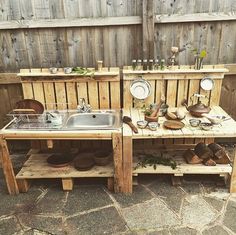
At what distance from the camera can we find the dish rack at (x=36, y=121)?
11.4ft

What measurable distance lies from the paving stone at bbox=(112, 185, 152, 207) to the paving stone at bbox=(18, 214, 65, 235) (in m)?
0.82

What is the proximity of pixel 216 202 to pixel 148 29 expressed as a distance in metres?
2.65

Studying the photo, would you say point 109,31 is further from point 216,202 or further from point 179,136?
point 216,202

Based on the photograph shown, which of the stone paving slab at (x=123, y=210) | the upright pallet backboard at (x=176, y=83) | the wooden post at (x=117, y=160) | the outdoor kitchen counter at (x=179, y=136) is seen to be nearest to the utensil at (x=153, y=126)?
the outdoor kitchen counter at (x=179, y=136)

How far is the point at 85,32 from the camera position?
3980 millimetres

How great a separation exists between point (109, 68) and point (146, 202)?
2054mm

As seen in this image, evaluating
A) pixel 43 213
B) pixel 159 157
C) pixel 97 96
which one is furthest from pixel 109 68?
pixel 43 213

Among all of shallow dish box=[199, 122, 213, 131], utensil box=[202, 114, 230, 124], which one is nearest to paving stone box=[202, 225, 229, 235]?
shallow dish box=[199, 122, 213, 131]

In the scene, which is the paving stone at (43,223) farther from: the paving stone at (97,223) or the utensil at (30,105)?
the utensil at (30,105)

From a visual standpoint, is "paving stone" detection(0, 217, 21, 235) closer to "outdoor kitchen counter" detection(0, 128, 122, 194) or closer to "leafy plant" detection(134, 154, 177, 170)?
"outdoor kitchen counter" detection(0, 128, 122, 194)

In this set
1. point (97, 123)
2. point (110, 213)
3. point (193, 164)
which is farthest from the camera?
point (97, 123)

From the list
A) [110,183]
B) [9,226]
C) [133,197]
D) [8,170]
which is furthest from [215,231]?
[8,170]

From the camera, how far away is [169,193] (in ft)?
11.8

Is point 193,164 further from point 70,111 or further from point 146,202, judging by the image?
point 70,111
